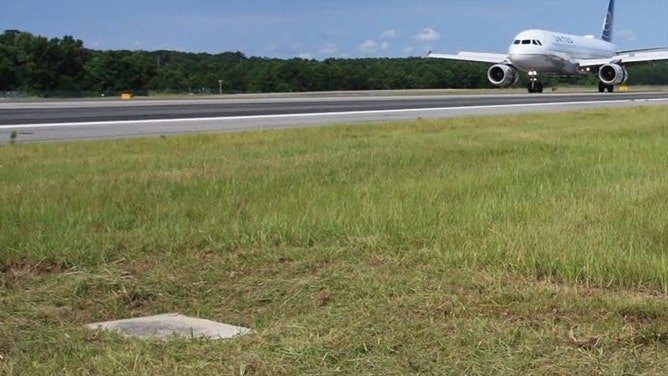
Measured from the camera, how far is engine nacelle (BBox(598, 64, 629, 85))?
2215 inches

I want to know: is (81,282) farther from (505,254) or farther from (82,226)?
(505,254)

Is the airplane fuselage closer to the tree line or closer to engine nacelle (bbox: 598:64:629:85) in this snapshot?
engine nacelle (bbox: 598:64:629:85)

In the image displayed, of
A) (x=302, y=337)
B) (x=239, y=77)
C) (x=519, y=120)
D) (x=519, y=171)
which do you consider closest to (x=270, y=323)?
(x=302, y=337)

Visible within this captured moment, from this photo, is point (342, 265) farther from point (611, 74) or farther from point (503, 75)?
point (611, 74)

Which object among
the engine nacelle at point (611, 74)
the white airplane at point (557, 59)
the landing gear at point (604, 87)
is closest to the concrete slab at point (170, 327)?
the white airplane at point (557, 59)

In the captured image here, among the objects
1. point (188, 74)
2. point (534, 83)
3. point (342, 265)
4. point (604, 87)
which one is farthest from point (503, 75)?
point (342, 265)

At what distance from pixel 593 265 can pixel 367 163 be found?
5826mm

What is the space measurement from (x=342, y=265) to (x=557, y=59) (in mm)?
51131

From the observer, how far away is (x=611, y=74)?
5644cm

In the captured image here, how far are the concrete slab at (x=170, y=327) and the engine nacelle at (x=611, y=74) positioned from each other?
5594 cm

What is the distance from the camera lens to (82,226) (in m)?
6.38

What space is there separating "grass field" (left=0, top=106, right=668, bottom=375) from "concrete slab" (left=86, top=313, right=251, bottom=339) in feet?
0.41

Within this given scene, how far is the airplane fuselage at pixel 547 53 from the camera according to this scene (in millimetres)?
51781

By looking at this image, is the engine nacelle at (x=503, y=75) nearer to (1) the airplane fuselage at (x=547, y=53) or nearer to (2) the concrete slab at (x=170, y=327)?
(1) the airplane fuselage at (x=547, y=53)
